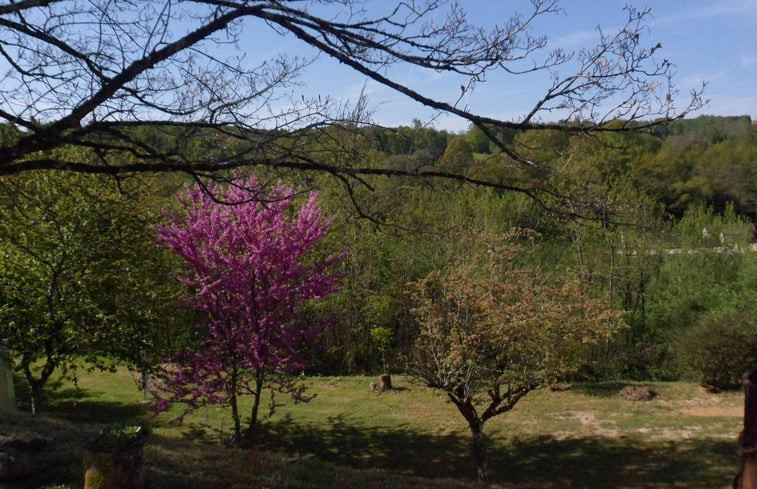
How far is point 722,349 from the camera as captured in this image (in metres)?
12.7

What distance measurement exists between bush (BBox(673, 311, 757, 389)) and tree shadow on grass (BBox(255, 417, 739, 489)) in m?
3.46

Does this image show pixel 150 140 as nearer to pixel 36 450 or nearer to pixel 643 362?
pixel 36 450

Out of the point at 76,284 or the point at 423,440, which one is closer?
the point at 76,284

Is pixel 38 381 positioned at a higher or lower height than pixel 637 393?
higher

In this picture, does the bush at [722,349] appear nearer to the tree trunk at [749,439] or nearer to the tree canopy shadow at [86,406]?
the tree canopy shadow at [86,406]

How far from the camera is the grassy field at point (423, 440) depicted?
5.52m

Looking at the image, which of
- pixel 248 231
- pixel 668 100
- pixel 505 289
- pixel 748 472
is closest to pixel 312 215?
pixel 248 231

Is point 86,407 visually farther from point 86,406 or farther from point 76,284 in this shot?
point 76,284

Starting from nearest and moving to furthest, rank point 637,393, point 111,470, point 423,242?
point 111,470 → point 637,393 → point 423,242

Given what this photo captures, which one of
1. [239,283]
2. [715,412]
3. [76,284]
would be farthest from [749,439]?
[715,412]

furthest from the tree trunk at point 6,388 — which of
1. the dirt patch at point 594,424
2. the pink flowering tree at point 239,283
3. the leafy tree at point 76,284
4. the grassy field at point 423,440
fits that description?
the dirt patch at point 594,424

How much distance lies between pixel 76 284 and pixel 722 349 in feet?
40.5

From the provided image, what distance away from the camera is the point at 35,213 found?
8.87 m

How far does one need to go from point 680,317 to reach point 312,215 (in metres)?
11.8
